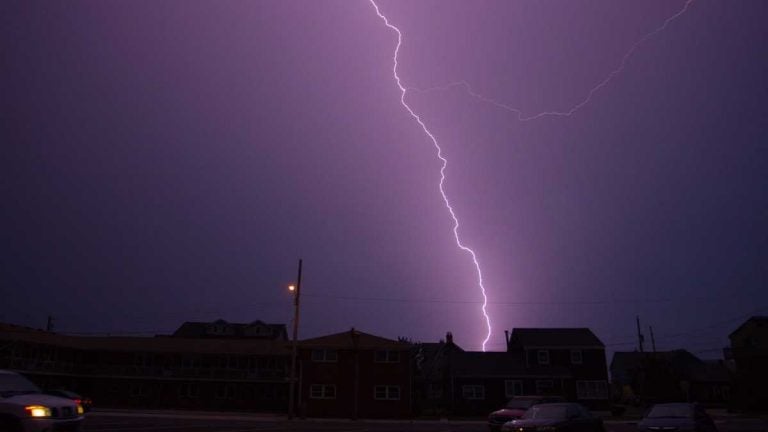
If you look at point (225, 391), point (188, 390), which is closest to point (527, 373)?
point (225, 391)

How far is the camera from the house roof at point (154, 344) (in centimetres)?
4709

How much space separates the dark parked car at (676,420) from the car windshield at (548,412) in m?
2.10

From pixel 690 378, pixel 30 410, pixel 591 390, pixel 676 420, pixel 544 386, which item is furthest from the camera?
pixel 690 378

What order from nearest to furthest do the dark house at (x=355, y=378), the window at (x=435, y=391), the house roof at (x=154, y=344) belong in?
the dark house at (x=355, y=378) < the house roof at (x=154, y=344) < the window at (x=435, y=391)

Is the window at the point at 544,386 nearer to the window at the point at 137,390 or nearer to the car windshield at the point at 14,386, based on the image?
the window at the point at 137,390

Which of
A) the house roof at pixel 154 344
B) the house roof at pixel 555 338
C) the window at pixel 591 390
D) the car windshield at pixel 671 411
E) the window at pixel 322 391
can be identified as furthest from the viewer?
the house roof at pixel 154 344

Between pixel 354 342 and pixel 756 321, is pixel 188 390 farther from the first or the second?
pixel 756 321

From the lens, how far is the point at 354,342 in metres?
40.6

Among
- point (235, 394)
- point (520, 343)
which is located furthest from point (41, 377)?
point (520, 343)

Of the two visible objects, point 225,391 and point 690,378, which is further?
point 690,378

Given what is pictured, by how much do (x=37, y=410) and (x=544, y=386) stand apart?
40.6 m

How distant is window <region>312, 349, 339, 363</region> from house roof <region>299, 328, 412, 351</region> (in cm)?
46

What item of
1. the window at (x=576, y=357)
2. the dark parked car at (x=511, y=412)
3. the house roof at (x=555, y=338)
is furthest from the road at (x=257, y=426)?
the house roof at (x=555, y=338)

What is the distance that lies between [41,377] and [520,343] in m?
41.1
